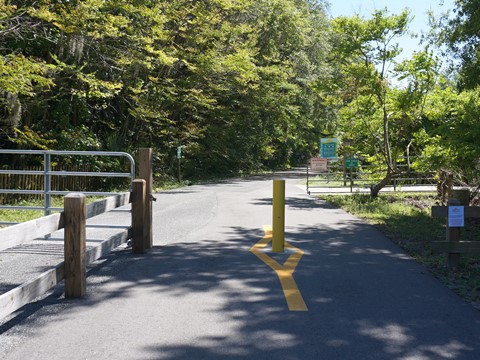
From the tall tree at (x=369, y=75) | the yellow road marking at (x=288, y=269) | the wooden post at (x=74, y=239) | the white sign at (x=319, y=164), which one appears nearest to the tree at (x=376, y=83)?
the tall tree at (x=369, y=75)

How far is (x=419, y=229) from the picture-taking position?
38.0 ft

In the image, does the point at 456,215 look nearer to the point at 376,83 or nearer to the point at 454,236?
the point at 454,236

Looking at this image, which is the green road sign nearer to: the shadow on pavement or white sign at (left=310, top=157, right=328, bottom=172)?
white sign at (left=310, top=157, right=328, bottom=172)

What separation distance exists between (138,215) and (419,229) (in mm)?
6617

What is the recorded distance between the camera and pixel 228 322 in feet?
16.5

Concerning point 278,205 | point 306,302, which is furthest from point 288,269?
point 306,302

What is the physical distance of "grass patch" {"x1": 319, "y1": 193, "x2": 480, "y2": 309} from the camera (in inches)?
272

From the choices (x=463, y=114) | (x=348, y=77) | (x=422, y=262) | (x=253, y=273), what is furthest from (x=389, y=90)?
(x=253, y=273)

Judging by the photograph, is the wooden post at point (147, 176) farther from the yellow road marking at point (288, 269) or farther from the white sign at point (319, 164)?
the white sign at point (319, 164)

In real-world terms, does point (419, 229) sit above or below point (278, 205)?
below

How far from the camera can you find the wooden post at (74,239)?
18.3ft

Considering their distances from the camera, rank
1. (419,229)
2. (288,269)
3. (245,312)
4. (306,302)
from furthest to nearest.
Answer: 1. (419,229)
2. (288,269)
3. (306,302)
4. (245,312)

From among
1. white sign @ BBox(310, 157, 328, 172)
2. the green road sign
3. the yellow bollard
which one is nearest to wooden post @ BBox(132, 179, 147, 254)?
the yellow bollard

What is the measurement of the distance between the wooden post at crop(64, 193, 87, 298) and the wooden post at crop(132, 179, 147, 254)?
2214 mm
